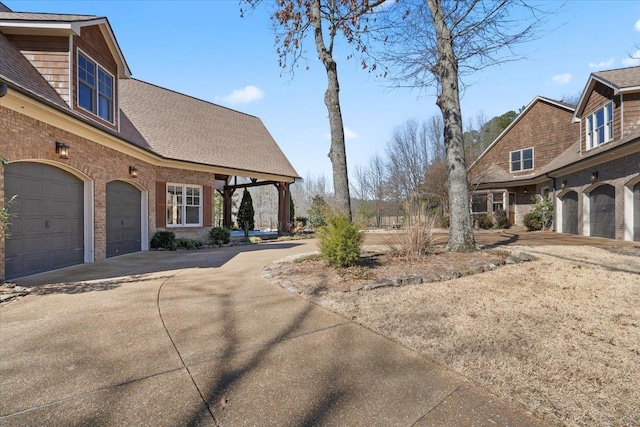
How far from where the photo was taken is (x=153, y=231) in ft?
36.5

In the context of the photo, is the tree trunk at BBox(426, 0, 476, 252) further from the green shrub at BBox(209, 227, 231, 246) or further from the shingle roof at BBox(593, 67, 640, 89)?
the green shrub at BBox(209, 227, 231, 246)

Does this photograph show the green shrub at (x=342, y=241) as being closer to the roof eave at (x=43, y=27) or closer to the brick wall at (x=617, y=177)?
the roof eave at (x=43, y=27)

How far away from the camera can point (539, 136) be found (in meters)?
19.5

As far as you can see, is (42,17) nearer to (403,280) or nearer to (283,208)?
(403,280)

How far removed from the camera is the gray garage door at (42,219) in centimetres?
574

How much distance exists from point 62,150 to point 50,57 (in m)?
2.71

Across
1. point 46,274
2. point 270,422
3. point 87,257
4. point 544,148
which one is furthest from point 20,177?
point 544,148

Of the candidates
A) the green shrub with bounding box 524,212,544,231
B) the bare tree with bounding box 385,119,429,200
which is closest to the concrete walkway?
the green shrub with bounding box 524,212,544,231

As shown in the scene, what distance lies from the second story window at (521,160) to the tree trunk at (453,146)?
1534 cm

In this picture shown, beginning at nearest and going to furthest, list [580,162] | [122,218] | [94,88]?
[94,88] < [122,218] < [580,162]

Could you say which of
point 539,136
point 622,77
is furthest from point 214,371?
point 539,136

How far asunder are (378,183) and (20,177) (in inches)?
1194

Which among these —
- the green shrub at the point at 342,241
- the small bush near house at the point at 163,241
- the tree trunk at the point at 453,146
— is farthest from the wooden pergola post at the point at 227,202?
the tree trunk at the point at 453,146

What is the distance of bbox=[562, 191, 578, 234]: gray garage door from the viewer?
48.0 ft
